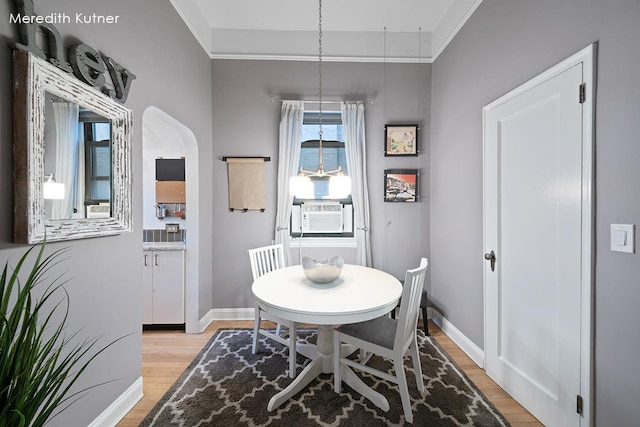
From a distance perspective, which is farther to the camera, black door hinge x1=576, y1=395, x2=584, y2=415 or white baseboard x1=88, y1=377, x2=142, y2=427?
white baseboard x1=88, y1=377, x2=142, y2=427

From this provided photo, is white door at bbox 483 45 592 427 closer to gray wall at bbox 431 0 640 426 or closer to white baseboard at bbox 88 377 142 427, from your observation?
gray wall at bbox 431 0 640 426

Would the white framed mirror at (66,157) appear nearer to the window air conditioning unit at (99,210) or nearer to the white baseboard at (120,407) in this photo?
the window air conditioning unit at (99,210)

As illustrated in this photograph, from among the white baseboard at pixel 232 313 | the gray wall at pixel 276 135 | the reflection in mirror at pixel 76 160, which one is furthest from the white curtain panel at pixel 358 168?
the reflection in mirror at pixel 76 160

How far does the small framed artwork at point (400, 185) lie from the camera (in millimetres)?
2996

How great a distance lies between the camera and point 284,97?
9.77 feet

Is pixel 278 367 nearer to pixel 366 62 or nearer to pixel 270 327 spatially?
pixel 270 327

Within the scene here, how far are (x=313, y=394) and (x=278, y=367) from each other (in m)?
0.42

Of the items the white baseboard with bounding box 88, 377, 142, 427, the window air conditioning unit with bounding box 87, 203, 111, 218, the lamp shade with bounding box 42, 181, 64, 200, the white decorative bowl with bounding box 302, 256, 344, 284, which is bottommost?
the white baseboard with bounding box 88, 377, 142, 427

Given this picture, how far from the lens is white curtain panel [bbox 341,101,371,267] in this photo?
295 centimetres

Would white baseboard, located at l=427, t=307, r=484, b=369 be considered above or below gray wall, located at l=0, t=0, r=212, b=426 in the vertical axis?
below

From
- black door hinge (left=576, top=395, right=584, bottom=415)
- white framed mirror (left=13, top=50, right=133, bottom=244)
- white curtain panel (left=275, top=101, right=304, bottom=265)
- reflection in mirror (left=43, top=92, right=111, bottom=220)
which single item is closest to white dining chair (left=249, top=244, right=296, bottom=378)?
white curtain panel (left=275, top=101, right=304, bottom=265)

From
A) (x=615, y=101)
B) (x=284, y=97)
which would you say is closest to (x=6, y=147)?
(x=284, y=97)

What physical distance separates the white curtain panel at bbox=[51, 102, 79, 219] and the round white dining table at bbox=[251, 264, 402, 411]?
1.09 meters

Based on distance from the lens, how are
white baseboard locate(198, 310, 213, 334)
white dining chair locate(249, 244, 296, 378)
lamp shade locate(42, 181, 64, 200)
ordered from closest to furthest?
lamp shade locate(42, 181, 64, 200), white dining chair locate(249, 244, 296, 378), white baseboard locate(198, 310, 213, 334)
